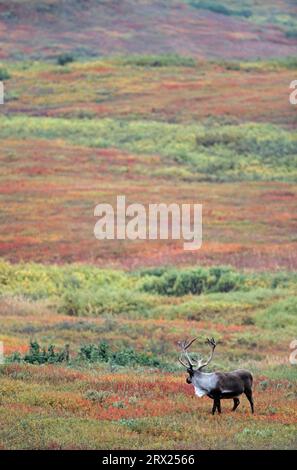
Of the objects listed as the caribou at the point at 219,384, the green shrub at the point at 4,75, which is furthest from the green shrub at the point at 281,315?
the green shrub at the point at 4,75

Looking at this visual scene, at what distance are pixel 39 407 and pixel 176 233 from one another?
24942 mm

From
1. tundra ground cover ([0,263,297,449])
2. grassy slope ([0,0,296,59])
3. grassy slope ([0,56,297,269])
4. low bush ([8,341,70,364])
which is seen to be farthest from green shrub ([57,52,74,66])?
low bush ([8,341,70,364])

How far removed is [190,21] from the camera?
102812mm

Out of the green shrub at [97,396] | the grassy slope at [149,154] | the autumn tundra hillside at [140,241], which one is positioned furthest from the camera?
the grassy slope at [149,154]

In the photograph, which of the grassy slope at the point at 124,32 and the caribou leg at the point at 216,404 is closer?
the caribou leg at the point at 216,404

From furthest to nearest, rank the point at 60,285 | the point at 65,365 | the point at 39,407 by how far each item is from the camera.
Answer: the point at 60,285 < the point at 65,365 < the point at 39,407

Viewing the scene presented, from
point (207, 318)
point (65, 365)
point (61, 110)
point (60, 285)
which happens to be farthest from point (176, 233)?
point (61, 110)

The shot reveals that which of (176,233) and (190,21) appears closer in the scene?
(176,233)

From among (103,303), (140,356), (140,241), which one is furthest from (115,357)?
(140,241)

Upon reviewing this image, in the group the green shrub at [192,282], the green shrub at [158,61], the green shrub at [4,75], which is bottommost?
the green shrub at [192,282]

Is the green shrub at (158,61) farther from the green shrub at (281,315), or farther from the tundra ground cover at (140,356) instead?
the green shrub at (281,315)

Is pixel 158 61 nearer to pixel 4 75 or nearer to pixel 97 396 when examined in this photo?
pixel 4 75
